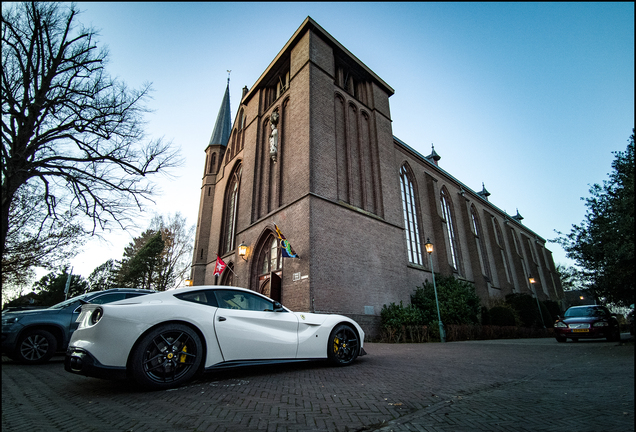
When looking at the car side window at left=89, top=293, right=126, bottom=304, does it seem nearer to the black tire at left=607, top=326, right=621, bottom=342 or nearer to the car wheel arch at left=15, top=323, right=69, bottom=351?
the car wheel arch at left=15, top=323, right=69, bottom=351

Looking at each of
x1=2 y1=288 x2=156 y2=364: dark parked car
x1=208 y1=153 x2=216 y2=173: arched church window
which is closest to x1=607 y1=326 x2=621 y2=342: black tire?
x1=2 y1=288 x2=156 y2=364: dark parked car

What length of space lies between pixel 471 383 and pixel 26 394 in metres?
5.73

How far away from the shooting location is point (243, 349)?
14.6 ft

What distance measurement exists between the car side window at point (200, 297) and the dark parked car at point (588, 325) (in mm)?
12650

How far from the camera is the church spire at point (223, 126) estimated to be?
94.9 ft

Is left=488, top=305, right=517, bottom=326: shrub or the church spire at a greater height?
the church spire

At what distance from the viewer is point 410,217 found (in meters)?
21.7

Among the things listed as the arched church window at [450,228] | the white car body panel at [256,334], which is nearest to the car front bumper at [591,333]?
the white car body panel at [256,334]

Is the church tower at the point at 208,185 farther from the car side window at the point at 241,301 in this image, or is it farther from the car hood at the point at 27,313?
the car side window at the point at 241,301

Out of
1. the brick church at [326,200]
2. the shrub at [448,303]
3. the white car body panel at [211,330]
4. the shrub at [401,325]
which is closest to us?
the white car body panel at [211,330]

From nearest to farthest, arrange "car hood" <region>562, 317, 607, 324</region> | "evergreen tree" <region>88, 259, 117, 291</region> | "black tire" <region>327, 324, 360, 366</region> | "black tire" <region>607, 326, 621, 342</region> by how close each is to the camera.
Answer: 1. "black tire" <region>327, 324, 360, 366</region>
2. "car hood" <region>562, 317, 607, 324</region>
3. "black tire" <region>607, 326, 621, 342</region>
4. "evergreen tree" <region>88, 259, 117, 291</region>

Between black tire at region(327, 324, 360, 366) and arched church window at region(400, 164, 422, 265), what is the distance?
48.7 ft

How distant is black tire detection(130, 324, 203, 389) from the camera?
146 inches

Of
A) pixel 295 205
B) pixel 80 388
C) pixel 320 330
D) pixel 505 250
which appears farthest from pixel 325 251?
pixel 505 250
